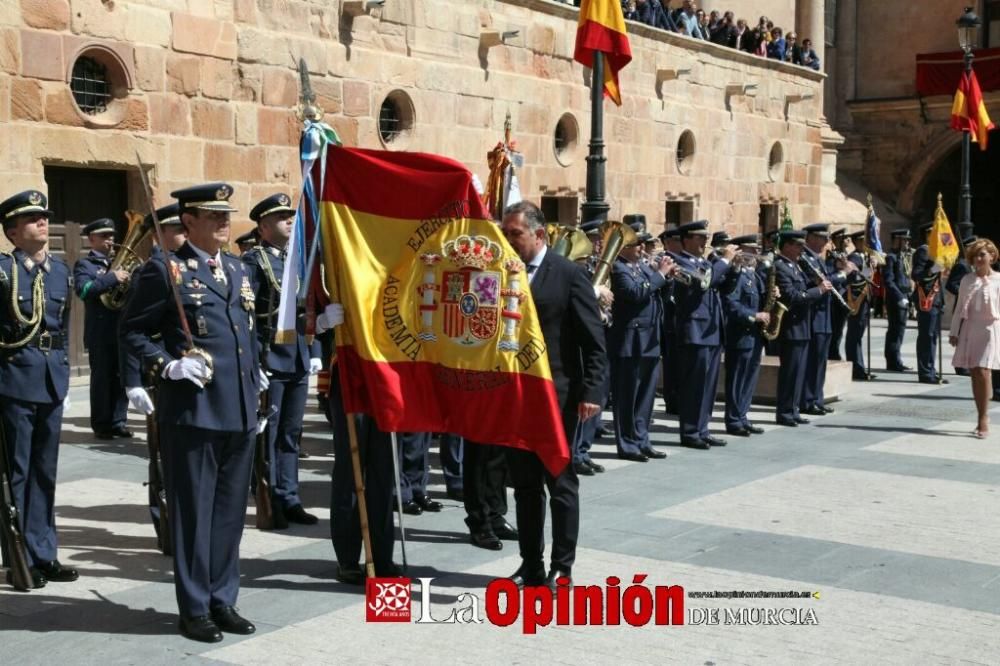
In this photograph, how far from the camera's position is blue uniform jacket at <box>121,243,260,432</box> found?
600 centimetres

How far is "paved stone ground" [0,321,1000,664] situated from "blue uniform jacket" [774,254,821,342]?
5.65ft

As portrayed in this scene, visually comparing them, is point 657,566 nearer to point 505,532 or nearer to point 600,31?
point 505,532

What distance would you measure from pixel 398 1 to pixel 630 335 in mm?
8814

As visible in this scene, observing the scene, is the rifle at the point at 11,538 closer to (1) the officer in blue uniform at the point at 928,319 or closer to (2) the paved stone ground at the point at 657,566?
(2) the paved stone ground at the point at 657,566

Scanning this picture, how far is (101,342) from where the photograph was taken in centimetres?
1151

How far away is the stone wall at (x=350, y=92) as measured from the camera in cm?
1395

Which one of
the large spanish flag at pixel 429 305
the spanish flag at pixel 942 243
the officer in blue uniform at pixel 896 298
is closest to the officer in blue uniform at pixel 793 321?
the officer in blue uniform at pixel 896 298

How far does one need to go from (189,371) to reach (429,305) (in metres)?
1.35

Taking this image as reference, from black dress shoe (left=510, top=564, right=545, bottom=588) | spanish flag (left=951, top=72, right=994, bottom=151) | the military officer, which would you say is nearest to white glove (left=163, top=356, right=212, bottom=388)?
black dress shoe (left=510, top=564, right=545, bottom=588)

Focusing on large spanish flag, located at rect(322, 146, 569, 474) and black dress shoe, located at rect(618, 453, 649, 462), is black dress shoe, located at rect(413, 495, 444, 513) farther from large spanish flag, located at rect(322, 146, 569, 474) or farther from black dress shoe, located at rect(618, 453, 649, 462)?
black dress shoe, located at rect(618, 453, 649, 462)

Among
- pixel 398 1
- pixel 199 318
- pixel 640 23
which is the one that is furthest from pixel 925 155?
pixel 199 318

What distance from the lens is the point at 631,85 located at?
76.7 ft

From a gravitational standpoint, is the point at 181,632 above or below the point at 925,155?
below

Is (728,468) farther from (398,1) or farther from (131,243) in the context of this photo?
(398,1)
